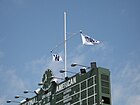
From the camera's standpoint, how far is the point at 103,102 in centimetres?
3944

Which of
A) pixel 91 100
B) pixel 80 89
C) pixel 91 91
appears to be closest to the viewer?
pixel 91 100

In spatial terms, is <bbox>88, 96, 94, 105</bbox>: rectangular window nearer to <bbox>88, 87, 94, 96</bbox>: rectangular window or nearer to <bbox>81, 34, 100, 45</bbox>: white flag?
<bbox>88, 87, 94, 96</bbox>: rectangular window

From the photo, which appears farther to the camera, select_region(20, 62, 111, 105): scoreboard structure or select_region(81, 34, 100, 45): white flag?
select_region(81, 34, 100, 45): white flag

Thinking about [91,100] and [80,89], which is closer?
[91,100]

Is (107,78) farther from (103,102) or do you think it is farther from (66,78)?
(66,78)

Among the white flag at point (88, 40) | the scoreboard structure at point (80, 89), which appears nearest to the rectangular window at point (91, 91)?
the scoreboard structure at point (80, 89)

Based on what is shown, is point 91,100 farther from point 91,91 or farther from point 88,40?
point 88,40

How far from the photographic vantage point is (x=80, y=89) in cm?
4256

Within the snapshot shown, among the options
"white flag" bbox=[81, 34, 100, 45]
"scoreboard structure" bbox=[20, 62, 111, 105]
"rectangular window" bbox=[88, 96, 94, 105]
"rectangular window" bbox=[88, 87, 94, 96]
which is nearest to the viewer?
"scoreboard structure" bbox=[20, 62, 111, 105]

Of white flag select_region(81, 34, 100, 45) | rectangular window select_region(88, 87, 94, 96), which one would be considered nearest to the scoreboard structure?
rectangular window select_region(88, 87, 94, 96)

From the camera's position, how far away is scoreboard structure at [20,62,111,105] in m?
40.2

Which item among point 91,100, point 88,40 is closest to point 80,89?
point 91,100

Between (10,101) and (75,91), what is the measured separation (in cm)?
1386

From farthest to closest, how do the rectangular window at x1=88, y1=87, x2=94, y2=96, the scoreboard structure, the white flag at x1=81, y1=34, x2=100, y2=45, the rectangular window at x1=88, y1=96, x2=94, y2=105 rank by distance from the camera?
the white flag at x1=81, y1=34, x2=100, y2=45
the rectangular window at x1=88, y1=87, x2=94, y2=96
the rectangular window at x1=88, y1=96, x2=94, y2=105
the scoreboard structure
